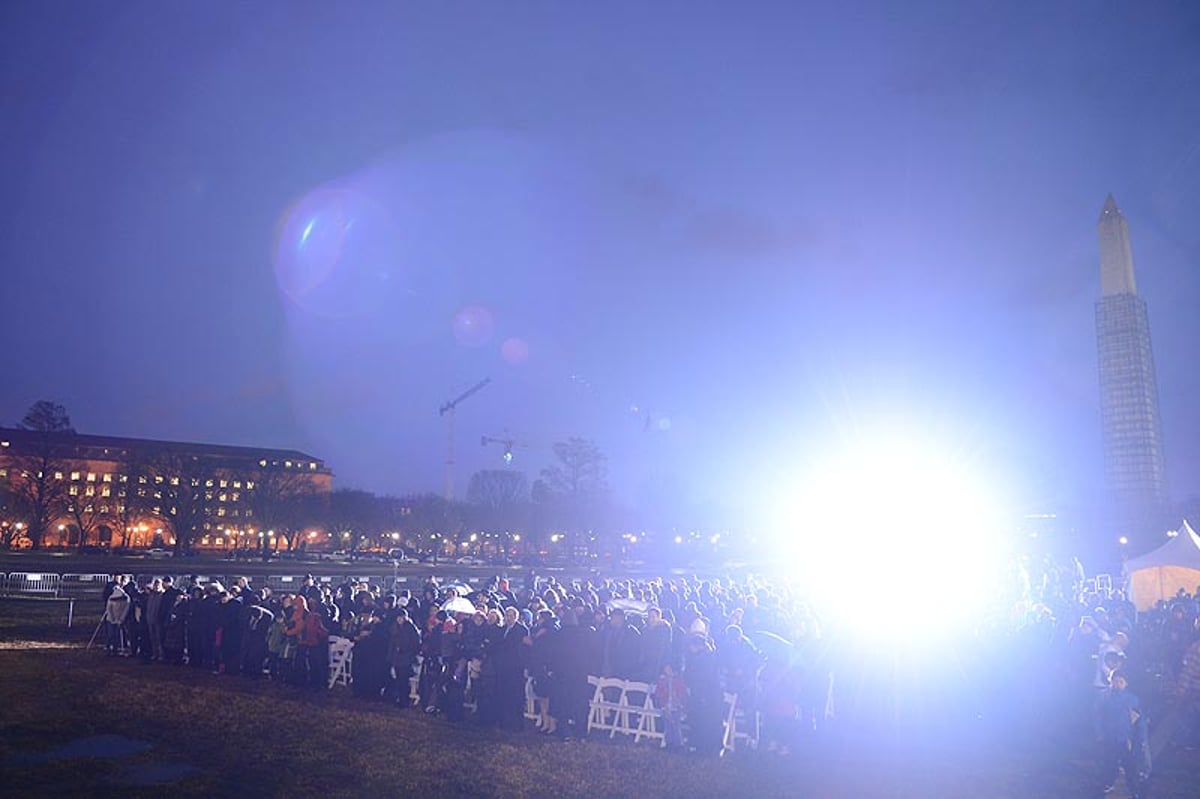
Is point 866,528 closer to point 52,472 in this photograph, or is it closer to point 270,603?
point 270,603

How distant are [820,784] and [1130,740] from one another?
389cm

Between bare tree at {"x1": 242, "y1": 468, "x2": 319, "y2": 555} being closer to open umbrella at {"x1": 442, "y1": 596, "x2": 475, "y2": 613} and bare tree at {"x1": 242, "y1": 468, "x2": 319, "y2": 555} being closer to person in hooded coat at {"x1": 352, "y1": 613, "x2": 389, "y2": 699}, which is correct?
open umbrella at {"x1": 442, "y1": 596, "x2": 475, "y2": 613}

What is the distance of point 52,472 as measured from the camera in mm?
72688

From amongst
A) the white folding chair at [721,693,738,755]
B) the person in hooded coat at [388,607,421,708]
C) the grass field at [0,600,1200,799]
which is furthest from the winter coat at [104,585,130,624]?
the white folding chair at [721,693,738,755]

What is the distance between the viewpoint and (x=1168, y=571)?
1126 inches

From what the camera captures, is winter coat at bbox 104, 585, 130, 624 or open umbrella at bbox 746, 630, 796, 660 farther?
winter coat at bbox 104, 585, 130, 624

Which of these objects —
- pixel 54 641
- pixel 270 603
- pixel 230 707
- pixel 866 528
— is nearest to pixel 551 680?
pixel 230 707

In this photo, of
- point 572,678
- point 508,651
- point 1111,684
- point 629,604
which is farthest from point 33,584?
point 1111,684

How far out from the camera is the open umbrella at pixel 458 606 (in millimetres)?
19189

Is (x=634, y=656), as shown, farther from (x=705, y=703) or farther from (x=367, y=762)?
(x=367, y=762)

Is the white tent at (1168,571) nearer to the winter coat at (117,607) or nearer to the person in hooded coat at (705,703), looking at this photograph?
the person in hooded coat at (705,703)

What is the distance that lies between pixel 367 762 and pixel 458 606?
8668 millimetres

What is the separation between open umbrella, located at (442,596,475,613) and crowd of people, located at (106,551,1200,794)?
0.25 ft

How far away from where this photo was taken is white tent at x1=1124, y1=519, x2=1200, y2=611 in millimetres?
27750
